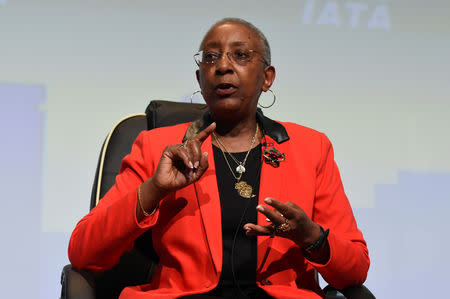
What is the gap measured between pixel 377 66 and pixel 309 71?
1.10 ft

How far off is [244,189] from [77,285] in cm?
53

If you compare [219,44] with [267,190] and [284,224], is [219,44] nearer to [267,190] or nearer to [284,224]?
[267,190]

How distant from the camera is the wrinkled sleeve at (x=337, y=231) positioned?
158 cm

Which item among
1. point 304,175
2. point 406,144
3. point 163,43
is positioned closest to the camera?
point 304,175

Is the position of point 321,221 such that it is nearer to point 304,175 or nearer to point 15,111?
point 304,175

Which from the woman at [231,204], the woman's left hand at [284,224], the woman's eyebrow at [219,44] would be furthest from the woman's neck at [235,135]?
the woman's left hand at [284,224]

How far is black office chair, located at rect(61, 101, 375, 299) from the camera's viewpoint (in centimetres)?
155

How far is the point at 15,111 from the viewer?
2.34 m

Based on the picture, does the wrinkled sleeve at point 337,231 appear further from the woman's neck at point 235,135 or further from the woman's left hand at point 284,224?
the woman's neck at point 235,135

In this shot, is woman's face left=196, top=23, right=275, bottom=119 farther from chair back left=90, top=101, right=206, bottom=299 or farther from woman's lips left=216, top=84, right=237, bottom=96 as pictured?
chair back left=90, top=101, right=206, bottom=299

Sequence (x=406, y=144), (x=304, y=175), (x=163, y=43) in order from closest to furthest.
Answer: (x=304, y=175), (x=163, y=43), (x=406, y=144)

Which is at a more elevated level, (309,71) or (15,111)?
(309,71)

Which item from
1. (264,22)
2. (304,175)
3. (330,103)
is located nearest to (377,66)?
(330,103)

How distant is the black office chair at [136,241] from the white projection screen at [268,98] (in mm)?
494
